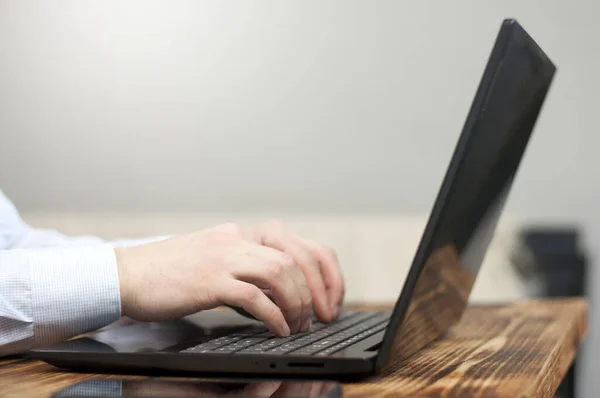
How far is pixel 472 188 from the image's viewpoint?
0.60m

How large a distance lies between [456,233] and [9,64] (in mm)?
2719

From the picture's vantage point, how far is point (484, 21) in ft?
8.68

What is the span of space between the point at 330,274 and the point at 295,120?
191cm

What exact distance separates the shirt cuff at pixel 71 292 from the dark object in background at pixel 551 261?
5.89 ft

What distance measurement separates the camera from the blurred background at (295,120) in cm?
263

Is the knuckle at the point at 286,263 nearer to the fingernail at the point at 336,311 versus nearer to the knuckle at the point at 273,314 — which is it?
the knuckle at the point at 273,314

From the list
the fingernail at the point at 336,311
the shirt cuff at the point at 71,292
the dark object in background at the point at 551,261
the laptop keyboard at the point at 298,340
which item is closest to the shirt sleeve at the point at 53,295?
the shirt cuff at the point at 71,292

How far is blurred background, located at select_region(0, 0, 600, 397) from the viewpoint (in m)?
2.63

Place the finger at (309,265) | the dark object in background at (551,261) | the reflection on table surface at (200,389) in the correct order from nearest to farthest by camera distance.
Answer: the reflection on table surface at (200,389) < the finger at (309,265) < the dark object in background at (551,261)

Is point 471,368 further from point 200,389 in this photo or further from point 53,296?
point 53,296

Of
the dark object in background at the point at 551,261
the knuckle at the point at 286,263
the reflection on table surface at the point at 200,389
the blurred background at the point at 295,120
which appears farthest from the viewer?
the blurred background at the point at 295,120

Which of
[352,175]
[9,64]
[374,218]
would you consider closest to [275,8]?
[352,175]

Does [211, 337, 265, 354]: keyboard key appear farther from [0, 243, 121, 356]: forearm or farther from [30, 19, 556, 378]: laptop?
[0, 243, 121, 356]: forearm

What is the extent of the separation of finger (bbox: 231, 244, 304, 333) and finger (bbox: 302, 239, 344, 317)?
0.59 ft
